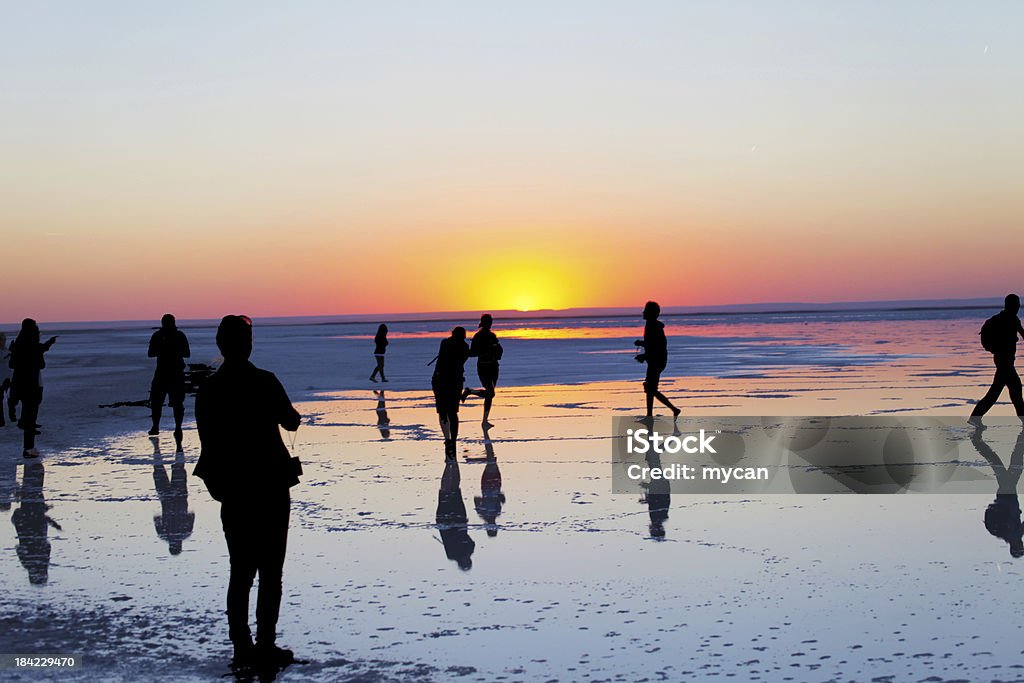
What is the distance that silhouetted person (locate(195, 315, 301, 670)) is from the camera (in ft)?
19.1

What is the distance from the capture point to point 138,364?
4519cm

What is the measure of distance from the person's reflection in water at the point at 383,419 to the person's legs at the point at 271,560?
33.2 ft

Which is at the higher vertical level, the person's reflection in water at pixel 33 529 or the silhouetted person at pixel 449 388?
the silhouetted person at pixel 449 388

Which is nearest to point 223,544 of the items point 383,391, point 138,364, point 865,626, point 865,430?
point 865,626

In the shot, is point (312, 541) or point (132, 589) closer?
point (132, 589)

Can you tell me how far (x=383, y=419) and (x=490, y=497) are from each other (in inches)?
343

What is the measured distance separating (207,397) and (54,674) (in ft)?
5.49

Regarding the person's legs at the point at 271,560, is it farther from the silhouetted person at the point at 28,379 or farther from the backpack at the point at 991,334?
the backpack at the point at 991,334

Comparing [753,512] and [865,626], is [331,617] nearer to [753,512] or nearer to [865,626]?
[865,626]

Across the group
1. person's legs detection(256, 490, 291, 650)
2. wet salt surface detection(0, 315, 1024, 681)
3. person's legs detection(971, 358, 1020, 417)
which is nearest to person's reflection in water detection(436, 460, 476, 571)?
wet salt surface detection(0, 315, 1024, 681)

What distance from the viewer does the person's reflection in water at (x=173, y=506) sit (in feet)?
30.1

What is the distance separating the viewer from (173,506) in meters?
10.6

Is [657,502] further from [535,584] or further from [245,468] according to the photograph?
[245,468]

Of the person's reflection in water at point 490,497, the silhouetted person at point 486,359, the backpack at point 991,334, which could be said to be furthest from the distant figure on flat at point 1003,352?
the person's reflection in water at point 490,497
